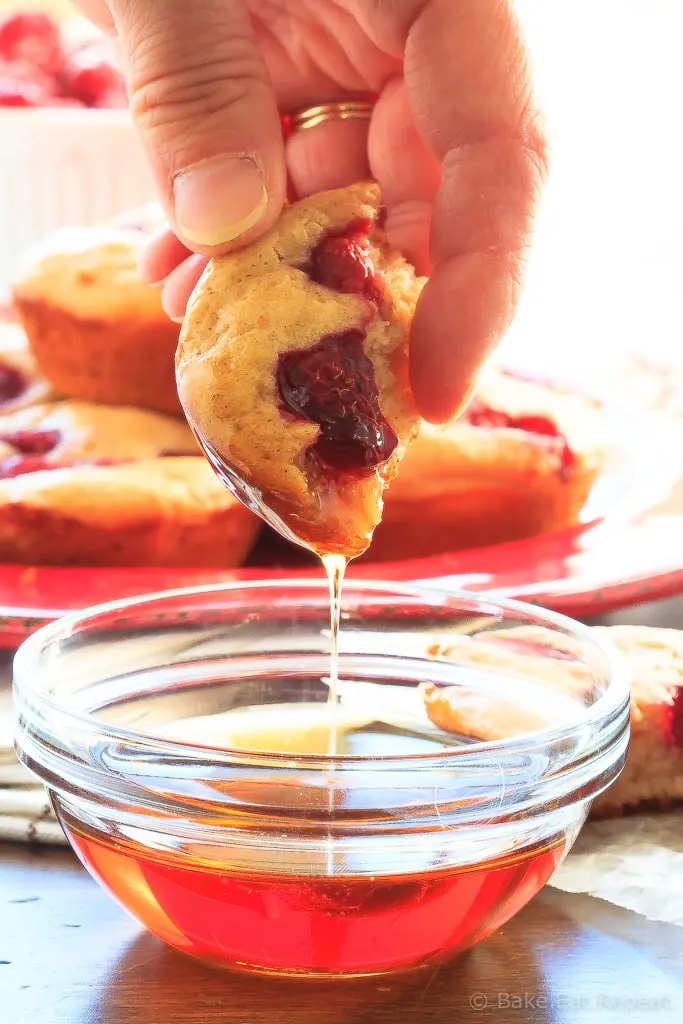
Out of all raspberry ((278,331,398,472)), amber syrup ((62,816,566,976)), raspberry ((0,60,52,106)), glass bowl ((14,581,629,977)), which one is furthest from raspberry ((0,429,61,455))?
raspberry ((0,60,52,106))

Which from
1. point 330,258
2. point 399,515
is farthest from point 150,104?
point 399,515

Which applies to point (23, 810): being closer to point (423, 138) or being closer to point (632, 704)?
point (632, 704)

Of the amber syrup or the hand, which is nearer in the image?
the amber syrup

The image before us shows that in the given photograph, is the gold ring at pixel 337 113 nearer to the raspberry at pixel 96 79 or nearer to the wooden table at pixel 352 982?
the wooden table at pixel 352 982

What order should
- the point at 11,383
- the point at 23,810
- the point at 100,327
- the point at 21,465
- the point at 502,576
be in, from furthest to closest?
the point at 11,383
the point at 100,327
the point at 21,465
the point at 502,576
the point at 23,810

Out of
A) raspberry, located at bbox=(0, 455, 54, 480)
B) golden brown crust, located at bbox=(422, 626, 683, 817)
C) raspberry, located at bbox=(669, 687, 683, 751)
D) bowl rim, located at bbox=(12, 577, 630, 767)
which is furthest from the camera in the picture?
raspberry, located at bbox=(0, 455, 54, 480)

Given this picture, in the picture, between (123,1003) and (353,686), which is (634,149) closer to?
(353,686)

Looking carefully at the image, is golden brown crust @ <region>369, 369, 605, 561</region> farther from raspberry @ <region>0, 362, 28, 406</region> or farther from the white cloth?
the white cloth

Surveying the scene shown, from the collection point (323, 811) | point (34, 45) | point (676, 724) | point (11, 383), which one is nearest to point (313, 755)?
point (323, 811)
